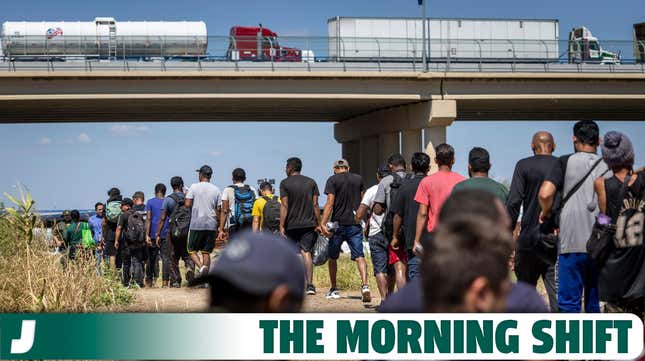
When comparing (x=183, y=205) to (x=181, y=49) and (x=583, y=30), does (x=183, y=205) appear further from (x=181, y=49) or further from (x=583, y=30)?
(x=583, y=30)

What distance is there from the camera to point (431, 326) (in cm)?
336

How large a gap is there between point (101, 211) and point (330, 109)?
92.8 ft

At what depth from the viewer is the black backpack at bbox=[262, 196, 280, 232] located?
15180mm

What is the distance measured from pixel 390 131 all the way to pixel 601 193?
40.9m

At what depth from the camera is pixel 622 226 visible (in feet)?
23.0

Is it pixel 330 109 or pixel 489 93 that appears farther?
pixel 330 109

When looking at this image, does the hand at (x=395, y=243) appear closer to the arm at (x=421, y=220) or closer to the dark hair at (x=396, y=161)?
the dark hair at (x=396, y=161)

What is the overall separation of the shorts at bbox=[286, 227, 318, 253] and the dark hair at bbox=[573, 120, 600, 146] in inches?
245

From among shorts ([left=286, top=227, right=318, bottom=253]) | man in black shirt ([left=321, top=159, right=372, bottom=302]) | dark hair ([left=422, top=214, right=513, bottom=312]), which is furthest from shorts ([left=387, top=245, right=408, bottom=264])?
dark hair ([left=422, top=214, right=513, bottom=312])

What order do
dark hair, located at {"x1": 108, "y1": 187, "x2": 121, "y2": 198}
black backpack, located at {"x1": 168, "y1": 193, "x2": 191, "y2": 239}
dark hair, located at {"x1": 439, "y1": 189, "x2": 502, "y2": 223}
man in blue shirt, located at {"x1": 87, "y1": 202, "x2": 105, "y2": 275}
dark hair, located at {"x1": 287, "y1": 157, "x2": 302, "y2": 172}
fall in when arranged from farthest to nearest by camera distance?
man in blue shirt, located at {"x1": 87, "y1": 202, "x2": 105, "y2": 275}, dark hair, located at {"x1": 108, "y1": 187, "x2": 121, "y2": 198}, black backpack, located at {"x1": 168, "y1": 193, "x2": 191, "y2": 239}, dark hair, located at {"x1": 287, "y1": 157, "x2": 302, "y2": 172}, dark hair, located at {"x1": 439, "y1": 189, "x2": 502, "y2": 223}

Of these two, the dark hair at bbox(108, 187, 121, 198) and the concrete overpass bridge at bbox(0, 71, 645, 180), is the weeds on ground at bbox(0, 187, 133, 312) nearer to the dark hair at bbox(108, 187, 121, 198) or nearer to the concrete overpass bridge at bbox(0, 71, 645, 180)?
the dark hair at bbox(108, 187, 121, 198)

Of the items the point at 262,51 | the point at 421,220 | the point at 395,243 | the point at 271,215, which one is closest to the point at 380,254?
the point at 395,243

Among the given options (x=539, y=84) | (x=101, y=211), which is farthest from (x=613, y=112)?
(x=101, y=211)

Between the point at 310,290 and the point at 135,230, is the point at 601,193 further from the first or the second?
the point at 135,230
